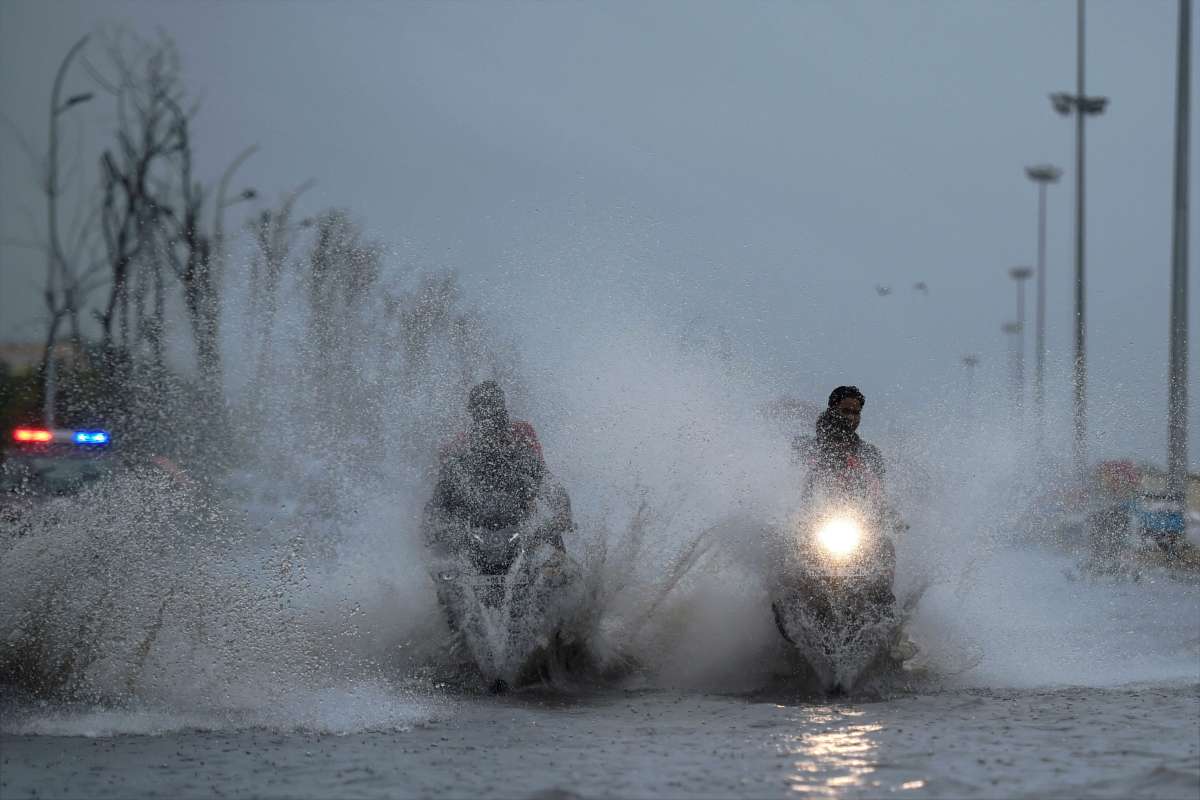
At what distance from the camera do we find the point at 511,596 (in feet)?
33.4

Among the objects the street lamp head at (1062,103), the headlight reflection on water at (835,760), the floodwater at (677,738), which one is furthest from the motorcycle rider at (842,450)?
the street lamp head at (1062,103)

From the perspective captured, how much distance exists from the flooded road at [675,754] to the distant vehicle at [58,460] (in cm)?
639

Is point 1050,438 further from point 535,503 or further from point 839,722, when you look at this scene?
point 839,722

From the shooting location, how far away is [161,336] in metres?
23.8

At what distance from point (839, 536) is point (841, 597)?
1.28ft

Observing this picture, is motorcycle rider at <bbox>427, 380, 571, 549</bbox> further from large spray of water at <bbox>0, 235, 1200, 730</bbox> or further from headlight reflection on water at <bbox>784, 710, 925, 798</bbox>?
headlight reflection on water at <bbox>784, 710, 925, 798</bbox>

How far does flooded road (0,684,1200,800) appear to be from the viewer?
6.54 m

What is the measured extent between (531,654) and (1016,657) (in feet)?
11.3

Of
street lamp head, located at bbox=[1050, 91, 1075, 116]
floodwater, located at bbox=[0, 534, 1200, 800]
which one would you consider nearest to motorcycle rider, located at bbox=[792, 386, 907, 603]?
floodwater, located at bbox=[0, 534, 1200, 800]

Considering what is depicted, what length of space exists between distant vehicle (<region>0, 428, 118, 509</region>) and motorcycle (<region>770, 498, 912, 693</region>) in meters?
6.91

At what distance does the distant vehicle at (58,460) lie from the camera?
573 inches

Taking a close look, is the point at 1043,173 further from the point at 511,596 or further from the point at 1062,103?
the point at 511,596

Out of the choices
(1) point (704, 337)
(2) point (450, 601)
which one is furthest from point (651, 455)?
(2) point (450, 601)

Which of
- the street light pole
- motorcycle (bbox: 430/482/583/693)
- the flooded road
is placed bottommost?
the flooded road
